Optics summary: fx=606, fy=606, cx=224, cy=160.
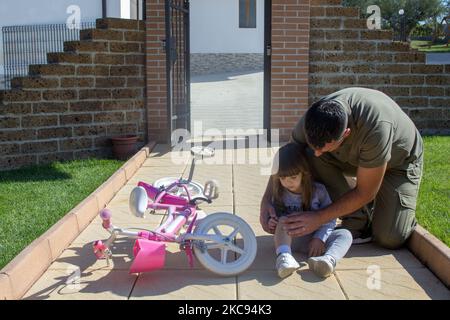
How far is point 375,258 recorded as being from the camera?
13.9ft

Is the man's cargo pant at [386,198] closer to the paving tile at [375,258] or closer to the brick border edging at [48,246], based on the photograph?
the paving tile at [375,258]

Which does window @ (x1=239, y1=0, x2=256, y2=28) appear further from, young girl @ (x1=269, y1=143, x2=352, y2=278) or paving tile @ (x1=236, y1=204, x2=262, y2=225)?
young girl @ (x1=269, y1=143, x2=352, y2=278)

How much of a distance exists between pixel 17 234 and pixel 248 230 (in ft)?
6.00

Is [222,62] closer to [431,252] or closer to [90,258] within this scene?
[90,258]

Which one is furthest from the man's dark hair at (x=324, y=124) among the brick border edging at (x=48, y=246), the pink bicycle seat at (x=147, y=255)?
the brick border edging at (x=48, y=246)

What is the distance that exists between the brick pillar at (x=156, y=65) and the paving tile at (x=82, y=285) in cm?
491

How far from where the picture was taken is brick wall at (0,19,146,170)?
7684 mm

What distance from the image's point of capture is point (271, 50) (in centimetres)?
888

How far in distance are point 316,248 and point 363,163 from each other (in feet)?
2.24

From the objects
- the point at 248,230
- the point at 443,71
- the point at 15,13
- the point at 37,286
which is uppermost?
the point at 15,13

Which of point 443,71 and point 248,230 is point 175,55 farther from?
point 248,230
